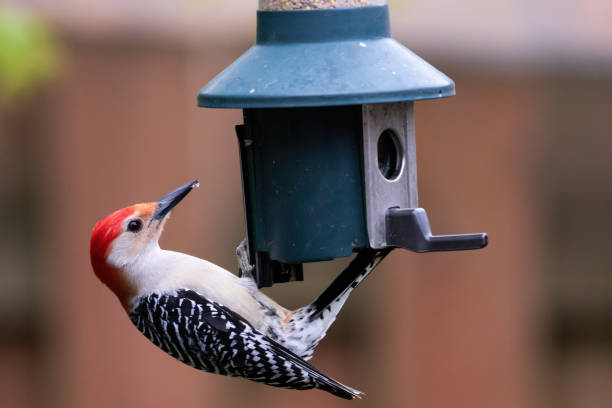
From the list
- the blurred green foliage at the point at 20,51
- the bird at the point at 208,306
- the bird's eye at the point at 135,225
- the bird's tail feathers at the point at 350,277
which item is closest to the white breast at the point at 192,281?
the bird at the point at 208,306

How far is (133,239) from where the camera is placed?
5488 mm

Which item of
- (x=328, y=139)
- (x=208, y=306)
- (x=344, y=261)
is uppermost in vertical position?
(x=328, y=139)

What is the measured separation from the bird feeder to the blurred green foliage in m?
2.26

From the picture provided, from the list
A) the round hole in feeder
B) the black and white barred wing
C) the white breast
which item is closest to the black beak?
the white breast

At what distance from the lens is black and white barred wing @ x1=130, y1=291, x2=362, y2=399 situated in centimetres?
529

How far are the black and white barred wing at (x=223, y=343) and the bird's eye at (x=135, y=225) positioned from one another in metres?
0.33

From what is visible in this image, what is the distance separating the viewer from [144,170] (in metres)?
9.88

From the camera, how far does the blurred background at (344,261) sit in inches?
390

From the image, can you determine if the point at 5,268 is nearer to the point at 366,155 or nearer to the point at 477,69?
the point at 477,69

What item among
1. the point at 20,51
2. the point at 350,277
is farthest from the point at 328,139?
the point at 20,51

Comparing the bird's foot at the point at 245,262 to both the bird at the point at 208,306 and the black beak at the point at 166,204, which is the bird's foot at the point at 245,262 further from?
the black beak at the point at 166,204

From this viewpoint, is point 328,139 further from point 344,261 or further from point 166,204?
point 344,261

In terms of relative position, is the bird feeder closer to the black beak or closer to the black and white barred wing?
the black and white barred wing

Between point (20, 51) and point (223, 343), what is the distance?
2569mm
